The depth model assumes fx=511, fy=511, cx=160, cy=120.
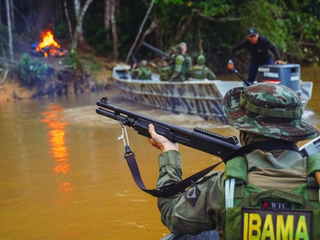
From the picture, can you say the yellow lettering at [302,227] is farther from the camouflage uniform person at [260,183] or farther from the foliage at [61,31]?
the foliage at [61,31]

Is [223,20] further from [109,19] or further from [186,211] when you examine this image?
[186,211]

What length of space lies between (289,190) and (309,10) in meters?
22.4

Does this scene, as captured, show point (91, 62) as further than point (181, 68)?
Yes

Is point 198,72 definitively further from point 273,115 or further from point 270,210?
point 270,210

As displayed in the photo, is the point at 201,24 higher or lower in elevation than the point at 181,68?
higher

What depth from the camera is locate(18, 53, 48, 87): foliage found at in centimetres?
1678

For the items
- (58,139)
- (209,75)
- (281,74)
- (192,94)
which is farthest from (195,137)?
(209,75)

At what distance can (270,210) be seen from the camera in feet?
6.07

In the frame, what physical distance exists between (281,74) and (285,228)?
6675 mm

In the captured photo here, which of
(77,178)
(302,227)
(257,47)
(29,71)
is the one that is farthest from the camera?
(29,71)

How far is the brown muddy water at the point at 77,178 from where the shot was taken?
5.07 metres

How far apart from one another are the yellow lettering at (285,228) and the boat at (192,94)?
6727mm

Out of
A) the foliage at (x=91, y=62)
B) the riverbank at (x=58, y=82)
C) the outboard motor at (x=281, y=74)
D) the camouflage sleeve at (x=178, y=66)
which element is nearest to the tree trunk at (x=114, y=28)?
the foliage at (x=91, y=62)

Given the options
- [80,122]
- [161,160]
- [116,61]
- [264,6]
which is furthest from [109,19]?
[161,160]
